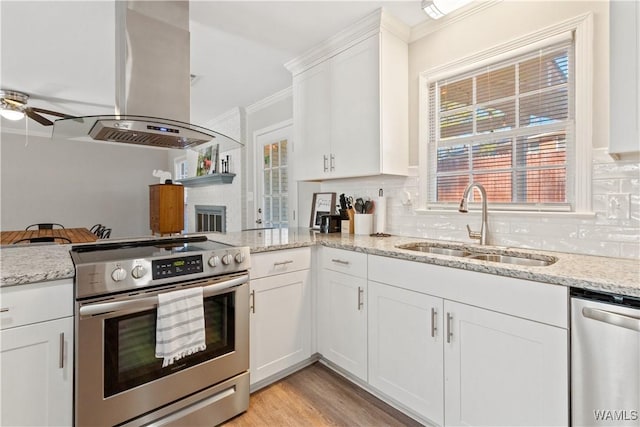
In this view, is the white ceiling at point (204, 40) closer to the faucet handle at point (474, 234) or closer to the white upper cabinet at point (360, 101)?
the white upper cabinet at point (360, 101)

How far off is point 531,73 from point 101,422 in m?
2.74

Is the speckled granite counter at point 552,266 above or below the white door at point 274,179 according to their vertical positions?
below

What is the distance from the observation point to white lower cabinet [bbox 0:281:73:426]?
1.16 meters

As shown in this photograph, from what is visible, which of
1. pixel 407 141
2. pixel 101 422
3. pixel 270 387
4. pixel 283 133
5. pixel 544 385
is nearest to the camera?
pixel 544 385

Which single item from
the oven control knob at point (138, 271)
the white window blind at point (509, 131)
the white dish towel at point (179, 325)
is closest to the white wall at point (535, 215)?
the white window blind at point (509, 131)

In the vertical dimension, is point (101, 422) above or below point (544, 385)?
below

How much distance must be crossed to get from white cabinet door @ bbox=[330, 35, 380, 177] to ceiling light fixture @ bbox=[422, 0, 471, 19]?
40cm

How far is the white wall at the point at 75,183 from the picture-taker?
548 centimetres

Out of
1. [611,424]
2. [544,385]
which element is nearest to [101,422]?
[544,385]

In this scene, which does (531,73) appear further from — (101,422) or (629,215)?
(101,422)

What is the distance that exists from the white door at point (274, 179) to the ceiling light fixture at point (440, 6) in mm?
1890

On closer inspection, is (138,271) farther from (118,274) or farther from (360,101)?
(360,101)

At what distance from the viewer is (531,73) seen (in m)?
1.81

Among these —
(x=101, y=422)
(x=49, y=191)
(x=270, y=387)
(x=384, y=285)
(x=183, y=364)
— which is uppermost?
(x=49, y=191)
